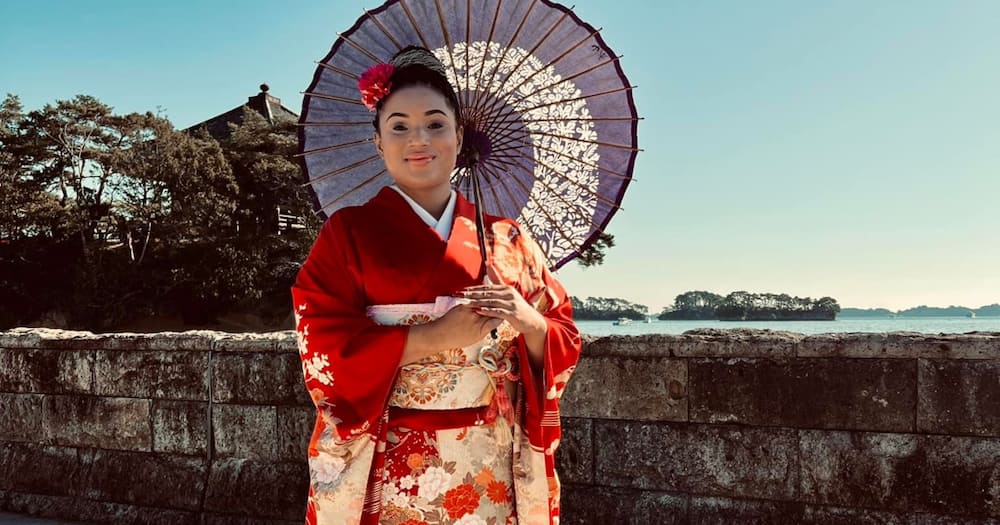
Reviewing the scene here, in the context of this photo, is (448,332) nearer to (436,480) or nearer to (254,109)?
(436,480)

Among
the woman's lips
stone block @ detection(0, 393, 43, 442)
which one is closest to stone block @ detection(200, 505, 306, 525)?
stone block @ detection(0, 393, 43, 442)

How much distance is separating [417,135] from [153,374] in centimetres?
282

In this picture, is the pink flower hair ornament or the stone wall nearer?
the pink flower hair ornament

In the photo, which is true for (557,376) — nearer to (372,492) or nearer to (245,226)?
(372,492)

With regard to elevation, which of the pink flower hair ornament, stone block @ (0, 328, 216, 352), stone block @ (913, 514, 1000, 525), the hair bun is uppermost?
the hair bun

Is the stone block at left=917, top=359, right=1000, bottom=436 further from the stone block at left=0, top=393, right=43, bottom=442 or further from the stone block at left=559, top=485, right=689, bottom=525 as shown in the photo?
the stone block at left=0, top=393, right=43, bottom=442

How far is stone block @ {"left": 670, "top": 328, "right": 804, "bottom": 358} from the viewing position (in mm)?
2973

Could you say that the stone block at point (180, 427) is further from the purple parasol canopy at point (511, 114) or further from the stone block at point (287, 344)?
the purple parasol canopy at point (511, 114)

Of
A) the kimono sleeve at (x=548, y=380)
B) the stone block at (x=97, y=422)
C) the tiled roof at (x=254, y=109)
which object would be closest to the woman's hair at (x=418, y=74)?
the kimono sleeve at (x=548, y=380)

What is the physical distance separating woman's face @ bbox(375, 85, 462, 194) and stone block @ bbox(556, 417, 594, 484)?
177 centimetres

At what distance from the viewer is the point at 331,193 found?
226cm

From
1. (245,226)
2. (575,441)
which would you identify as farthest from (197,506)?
(245,226)

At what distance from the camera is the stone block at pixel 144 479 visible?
3795 mm

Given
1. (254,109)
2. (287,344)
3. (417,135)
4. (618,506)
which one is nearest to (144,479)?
(287,344)
